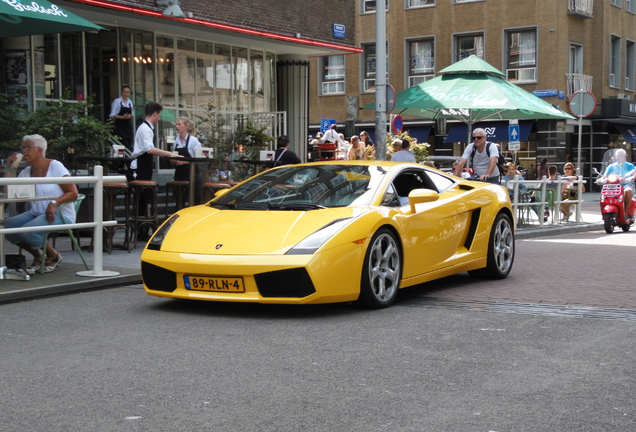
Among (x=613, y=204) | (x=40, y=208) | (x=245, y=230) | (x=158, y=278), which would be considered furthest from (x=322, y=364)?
(x=613, y=204)

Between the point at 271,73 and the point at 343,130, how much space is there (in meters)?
22.9

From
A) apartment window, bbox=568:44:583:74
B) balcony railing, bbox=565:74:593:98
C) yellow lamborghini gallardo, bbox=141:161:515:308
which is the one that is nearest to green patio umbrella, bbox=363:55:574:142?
yellow lamborghini gallardo, bbox=141:161:515:308

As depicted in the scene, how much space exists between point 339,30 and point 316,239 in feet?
54.5

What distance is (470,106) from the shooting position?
18.8 meters

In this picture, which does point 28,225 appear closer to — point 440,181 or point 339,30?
point 440,181

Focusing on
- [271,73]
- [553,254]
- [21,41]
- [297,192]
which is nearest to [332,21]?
[271,73]

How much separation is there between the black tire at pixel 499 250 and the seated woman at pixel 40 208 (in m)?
4.31

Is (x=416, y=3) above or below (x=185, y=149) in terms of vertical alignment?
above

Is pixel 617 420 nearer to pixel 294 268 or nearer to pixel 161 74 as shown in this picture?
pixel 294 268

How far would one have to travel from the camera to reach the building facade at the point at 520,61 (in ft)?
135

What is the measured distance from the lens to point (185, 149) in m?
13.9

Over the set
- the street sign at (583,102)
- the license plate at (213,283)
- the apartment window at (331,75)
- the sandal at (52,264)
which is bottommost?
the sandal at (52,264)

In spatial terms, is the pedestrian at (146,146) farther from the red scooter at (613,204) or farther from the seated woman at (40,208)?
the red scooter at (613,204)

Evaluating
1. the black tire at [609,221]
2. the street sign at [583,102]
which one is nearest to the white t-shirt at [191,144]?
the black tire at [609,221]
